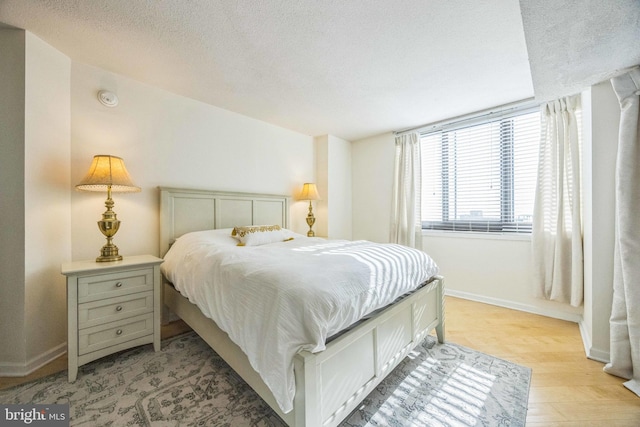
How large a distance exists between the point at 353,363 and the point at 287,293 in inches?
20.9

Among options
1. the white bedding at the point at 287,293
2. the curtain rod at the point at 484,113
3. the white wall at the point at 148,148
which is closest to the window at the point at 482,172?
the curtain rod at the point at 484,113

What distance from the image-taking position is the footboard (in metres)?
1.00

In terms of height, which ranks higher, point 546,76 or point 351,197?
point 546,76

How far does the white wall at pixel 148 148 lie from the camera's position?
2057 mm

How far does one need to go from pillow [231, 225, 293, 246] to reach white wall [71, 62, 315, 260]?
774 millimetres

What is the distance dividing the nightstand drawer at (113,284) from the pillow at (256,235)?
76cm

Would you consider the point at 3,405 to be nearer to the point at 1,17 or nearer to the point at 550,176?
the point at 1,17

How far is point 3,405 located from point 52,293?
2.46 feet

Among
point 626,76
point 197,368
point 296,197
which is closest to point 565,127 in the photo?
point 626,76

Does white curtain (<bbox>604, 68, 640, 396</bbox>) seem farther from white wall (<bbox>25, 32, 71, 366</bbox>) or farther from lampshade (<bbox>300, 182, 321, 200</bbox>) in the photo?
white wall (<bbox>25, 32, 71, 366</bbox>)

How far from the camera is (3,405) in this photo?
1.34m

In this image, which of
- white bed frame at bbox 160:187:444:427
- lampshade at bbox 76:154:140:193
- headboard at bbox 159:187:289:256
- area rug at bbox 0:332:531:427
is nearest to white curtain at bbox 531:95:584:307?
area rug at bbox 0:332:531:427

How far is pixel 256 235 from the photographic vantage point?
2443 millimetres

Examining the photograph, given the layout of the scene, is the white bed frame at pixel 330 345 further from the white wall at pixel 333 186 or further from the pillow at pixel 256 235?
the white wall at pixel 333 186
